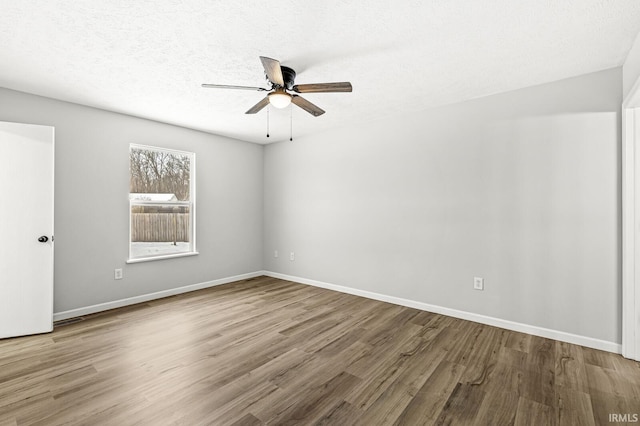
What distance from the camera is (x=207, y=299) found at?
13.2ft

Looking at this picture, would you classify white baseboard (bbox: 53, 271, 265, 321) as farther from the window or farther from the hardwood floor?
the window

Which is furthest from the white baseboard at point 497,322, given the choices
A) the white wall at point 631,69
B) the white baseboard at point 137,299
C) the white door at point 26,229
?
the white door at point 26,229

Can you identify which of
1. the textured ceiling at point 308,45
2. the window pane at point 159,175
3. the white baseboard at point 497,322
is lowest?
the white baseboard at point 497,322

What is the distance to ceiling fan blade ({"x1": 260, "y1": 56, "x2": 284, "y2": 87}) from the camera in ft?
6.31

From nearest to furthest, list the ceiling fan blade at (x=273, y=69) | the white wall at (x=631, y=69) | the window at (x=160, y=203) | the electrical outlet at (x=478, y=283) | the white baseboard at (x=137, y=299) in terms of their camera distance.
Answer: the ceiling fan blade at (x=273, y=69) → the white wall at (x=631, y=69) → the electrical outlet at (x=478, y=283) → the white baseboard at (x=137, y=299) → the window at (x=160, y=203)

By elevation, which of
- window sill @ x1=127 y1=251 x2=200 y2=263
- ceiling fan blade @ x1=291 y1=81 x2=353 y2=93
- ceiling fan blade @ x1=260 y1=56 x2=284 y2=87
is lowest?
window sill @ x1=127 y1=251 x2=200 y2=263

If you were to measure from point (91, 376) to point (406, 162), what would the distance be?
380cm

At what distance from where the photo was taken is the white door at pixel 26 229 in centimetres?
277

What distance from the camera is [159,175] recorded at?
4.26 metres

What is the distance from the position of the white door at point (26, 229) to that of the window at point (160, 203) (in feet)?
3.09

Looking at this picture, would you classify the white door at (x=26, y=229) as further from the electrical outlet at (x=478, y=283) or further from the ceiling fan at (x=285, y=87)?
the electrical outlet at (x=478, y=283)

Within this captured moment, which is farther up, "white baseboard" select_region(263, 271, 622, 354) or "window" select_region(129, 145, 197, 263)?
"window" select_region(129, 145, 197, 263)

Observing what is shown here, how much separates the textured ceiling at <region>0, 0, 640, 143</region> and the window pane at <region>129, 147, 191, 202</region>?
96 cm

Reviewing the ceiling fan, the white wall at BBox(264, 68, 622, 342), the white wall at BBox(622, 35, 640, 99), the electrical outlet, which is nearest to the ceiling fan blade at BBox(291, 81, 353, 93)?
the ceiling fan
